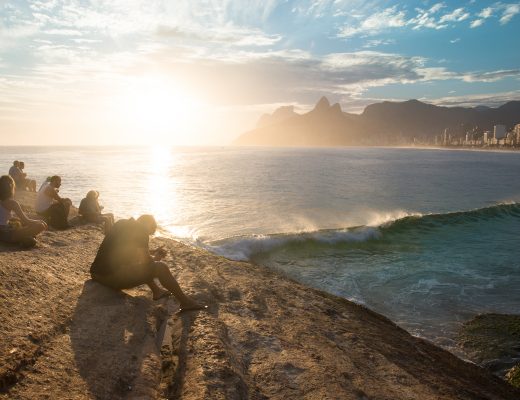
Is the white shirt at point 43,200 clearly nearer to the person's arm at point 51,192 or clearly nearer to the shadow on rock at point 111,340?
the person's arm at point 51,192

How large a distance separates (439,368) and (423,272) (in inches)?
308

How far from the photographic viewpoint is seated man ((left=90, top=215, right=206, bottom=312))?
669 centimetres

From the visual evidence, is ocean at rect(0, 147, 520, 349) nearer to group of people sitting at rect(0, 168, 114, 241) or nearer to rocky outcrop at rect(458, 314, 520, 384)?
rocky outcrop at rect(458, 314, 520, 384)

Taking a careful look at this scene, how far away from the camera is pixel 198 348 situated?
5.72m

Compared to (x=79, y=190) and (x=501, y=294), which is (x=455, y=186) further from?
(x=79, y=190)

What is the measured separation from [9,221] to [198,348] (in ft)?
19.8

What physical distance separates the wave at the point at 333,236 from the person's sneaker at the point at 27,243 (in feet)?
25.9

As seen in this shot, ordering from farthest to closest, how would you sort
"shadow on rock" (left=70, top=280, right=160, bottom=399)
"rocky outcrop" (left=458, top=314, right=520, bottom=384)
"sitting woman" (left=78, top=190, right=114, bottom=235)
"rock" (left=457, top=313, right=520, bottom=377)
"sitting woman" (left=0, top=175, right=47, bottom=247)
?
"sitting woman" (left=78, top=190, right=114, bottom=235) < "sitting woman" (left=0, top=175, right=47, bottom=247) < "rock" (left=457, top=313, right=520, bottom=377) < "rocky outcrop" (left=458, top=314, right=520, bottom=384) < "shadow on rock" (left=70, top=280, right=160, bottom=399)

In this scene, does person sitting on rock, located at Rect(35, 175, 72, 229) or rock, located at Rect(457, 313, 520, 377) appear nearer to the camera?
rock, located at Rect(457, 313, 520, 377)

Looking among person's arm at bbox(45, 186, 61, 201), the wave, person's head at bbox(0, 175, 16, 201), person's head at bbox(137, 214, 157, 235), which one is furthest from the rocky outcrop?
person's arm at bbox(45, 186, 61, 201)

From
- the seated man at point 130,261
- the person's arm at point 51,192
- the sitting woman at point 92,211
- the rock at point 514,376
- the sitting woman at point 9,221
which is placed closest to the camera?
the seated man at point 130,261

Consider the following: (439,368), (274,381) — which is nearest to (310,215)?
(439,368)

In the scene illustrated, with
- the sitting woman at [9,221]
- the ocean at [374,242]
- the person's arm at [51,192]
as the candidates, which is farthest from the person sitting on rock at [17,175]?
the sitting woman at [9,221]

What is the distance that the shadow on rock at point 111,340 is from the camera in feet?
14.9
